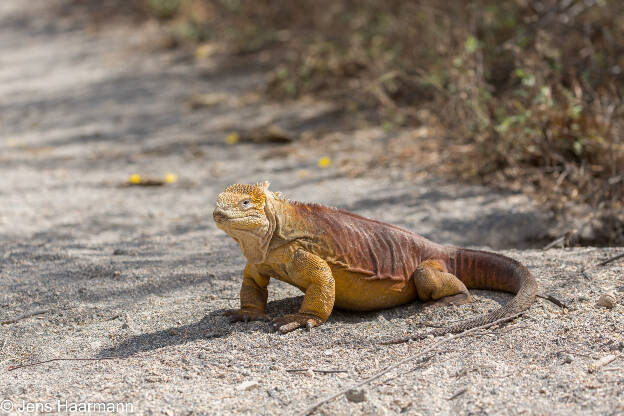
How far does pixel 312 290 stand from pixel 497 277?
1266mm

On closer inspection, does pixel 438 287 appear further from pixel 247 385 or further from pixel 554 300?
pixel 247 385

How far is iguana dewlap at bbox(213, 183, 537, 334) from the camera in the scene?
3832 mm

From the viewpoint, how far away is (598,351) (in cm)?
349

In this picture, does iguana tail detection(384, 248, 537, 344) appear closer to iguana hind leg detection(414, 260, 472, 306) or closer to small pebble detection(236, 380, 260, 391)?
iguana hind leg detection(414, 260, 472, 306)

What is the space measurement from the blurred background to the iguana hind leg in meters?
2.05

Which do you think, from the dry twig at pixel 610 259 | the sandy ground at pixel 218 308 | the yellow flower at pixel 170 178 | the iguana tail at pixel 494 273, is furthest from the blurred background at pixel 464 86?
the iguana tail at pixel 494 273

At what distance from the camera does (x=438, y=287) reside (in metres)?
4.11

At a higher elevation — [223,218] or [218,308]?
[223,218]

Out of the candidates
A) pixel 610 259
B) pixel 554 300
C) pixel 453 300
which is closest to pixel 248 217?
pixel 453 300

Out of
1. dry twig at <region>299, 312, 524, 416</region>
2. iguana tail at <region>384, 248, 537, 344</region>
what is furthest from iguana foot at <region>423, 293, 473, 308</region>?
dry twig at <region>299, 312, 524, 416</region>

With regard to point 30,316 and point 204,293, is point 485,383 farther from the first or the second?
point 30,316

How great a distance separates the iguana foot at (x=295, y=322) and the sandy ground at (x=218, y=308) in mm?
52

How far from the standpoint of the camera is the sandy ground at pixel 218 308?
3.26m

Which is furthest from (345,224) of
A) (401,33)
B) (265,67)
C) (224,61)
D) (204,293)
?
(224,61)
